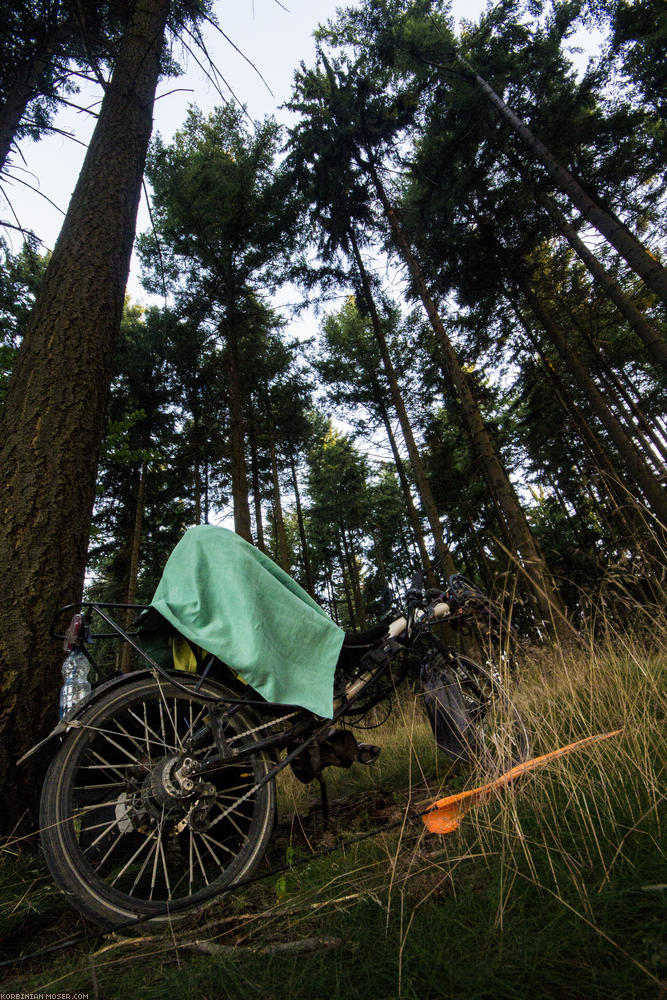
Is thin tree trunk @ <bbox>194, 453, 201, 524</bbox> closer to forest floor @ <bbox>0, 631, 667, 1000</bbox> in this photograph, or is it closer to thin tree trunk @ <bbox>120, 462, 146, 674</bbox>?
thin tree trunk @ <bbox>120, 462, 146, 674</bbox>

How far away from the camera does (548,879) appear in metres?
1.10

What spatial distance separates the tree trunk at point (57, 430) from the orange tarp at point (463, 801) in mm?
1574

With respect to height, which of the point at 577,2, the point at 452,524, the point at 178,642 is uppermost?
the point at 577,2

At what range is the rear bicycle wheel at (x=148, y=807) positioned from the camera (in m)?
1.39

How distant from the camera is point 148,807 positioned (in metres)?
1.53

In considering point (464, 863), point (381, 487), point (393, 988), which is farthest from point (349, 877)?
point (381, 487)

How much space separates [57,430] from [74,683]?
1.26 metres

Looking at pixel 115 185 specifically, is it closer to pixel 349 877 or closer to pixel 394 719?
pixel 349 877

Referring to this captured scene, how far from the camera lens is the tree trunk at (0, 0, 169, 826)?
1.79 m

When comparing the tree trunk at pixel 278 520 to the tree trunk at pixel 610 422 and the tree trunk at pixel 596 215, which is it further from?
the tree trunk at pixel 596 215

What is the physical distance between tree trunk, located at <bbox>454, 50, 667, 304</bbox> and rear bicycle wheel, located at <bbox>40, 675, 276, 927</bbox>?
29.0ft

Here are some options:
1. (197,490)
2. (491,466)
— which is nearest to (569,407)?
(491,466)

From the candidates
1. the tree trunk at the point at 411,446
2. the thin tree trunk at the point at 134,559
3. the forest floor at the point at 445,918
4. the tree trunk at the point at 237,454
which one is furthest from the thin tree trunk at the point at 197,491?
the forest floor at the point at 445,918

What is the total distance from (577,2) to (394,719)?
13.9 m
